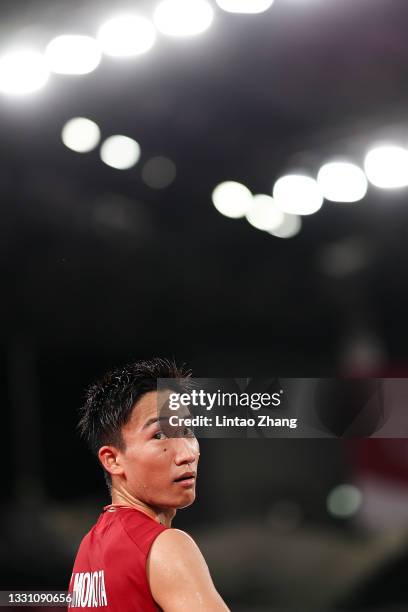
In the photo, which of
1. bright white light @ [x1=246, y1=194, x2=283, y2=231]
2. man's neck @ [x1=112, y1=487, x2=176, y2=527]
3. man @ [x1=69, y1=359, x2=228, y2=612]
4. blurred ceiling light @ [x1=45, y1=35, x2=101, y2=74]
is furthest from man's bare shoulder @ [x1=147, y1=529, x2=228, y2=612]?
blurred ceiling light @ [x1=45, y1=35, x2=101, y2=74]

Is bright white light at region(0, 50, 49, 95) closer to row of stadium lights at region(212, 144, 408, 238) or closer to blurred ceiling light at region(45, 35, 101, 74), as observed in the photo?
blurred ceiling light at region(45, 35, 101, 74)

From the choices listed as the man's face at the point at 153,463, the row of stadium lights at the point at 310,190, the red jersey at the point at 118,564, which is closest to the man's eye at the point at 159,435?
the man's face at the point at 153,463

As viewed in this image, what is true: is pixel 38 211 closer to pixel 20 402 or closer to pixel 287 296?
pixel 20 402

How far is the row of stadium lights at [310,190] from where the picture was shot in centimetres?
142

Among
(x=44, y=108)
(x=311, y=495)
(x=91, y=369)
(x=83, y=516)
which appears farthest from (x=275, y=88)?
(x=83, y=516)

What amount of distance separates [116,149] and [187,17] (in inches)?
10.9

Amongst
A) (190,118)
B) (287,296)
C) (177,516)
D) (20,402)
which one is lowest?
(177,516)

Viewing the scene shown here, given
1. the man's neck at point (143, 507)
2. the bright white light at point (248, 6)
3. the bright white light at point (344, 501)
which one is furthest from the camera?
the bright white light at point (248, 6)

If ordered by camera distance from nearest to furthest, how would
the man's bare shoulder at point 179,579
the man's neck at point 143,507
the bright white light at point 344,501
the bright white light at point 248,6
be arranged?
the man's bare shoulder at point 179,579, the man's neck at point 143,507, the bright white light at point 344,501, the bright white light at point 248,6

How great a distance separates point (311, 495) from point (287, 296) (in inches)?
13.6

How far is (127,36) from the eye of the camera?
1505 mm

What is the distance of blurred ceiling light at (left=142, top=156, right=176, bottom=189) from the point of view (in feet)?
4.81

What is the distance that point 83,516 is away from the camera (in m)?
1.42

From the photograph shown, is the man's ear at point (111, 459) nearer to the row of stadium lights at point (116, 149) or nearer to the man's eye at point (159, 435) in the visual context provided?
the man's eye at point (159, 435)
